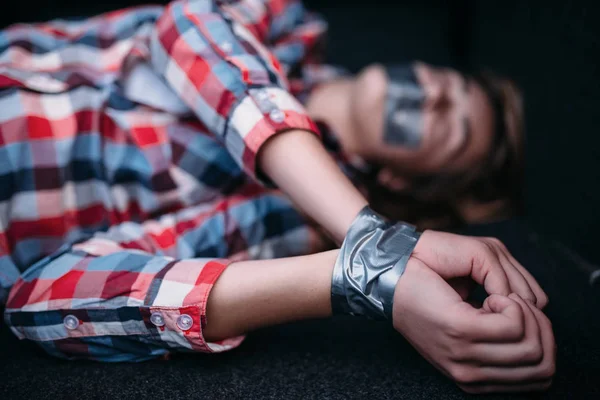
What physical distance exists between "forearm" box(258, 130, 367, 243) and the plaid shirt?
2 cm

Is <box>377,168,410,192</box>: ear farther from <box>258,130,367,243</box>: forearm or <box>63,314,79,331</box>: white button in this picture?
<box>63,314,79,331</box>: white button

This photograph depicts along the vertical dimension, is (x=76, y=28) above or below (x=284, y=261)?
above

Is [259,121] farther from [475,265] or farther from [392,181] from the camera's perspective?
[392,181]

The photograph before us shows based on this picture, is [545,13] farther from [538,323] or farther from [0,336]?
[0,336]

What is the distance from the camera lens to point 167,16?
0.80 m

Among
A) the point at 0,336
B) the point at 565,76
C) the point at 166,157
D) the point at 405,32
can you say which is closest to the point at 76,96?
the point at 166,157

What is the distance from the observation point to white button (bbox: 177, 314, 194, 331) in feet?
1.81

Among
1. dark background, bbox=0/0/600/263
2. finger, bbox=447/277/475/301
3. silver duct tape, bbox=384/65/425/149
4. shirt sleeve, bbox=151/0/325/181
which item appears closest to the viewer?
finger, bbox=447/277/475/301

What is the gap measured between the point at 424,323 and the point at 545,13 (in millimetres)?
731

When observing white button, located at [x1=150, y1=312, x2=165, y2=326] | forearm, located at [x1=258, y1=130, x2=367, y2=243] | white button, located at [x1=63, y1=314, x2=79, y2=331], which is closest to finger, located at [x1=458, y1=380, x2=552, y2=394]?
forearm, located at [x1=258, y1=130, x2=367, y2=243]

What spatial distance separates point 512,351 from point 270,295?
26cm

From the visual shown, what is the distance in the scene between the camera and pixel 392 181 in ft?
3.40

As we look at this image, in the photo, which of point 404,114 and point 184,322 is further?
point 404,114

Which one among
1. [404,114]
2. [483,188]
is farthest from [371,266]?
[483,188]
